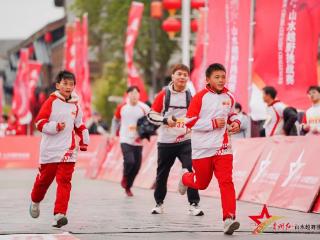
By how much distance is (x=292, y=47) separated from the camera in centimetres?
1609

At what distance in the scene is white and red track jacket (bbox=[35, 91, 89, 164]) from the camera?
11.0 meters

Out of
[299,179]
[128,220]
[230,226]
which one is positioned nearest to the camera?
[230,226]

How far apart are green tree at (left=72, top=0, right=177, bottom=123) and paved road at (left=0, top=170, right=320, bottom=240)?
3850 cm

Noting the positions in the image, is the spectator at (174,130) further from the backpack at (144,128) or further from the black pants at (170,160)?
the backpack at (144,128)

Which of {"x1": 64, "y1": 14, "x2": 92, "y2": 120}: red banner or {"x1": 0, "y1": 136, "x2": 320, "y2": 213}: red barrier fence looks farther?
{"x1": 64, "y1": 14, "x2": 92, "y2": 120}: red banner

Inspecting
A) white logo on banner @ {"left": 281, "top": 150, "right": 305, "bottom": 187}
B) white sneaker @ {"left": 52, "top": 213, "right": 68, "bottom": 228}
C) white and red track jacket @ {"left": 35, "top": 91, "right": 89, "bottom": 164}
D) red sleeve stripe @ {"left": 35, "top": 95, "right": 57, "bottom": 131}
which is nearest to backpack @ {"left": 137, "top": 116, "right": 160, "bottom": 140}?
white logo on banner @ {"left": 281, "top": 150, "right": 305, "bottom": 187}

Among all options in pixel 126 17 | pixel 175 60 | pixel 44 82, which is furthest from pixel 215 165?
pixel 44 82

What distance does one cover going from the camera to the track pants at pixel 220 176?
10.2 m

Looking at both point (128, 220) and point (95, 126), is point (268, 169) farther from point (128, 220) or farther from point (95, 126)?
point (95, 126)

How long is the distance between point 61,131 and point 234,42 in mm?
7731

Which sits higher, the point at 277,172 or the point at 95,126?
the point at 277,172

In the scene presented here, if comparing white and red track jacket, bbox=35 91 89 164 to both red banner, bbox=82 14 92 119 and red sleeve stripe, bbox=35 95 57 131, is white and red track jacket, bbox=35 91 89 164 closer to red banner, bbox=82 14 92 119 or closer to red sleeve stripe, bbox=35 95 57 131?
red sleeve stripe, bbox=35 95 57 131

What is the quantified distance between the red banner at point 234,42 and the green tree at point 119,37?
1364 inches

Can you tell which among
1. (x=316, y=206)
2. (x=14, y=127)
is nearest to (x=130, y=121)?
(x=316, y=206)
